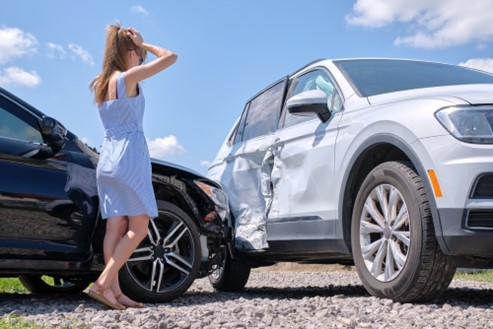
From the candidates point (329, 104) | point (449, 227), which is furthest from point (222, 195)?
point (449, 227)

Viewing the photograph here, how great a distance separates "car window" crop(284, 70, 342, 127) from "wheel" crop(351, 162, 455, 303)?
0.99 metres

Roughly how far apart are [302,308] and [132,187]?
1.33 m

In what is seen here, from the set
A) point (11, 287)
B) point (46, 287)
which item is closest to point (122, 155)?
point (46, 287)

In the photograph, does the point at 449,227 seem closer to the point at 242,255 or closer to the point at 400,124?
the point at 400,124

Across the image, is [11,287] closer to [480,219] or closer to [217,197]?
[217,197]

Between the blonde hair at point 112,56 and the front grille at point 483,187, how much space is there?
2.36 metres

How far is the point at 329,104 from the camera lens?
5500mm

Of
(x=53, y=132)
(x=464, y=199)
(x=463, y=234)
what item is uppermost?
(x=53, y=132)

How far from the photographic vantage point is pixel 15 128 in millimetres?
4895

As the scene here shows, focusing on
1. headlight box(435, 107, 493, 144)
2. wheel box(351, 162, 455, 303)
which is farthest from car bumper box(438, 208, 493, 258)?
headlight box(435, 107, 493, 144)

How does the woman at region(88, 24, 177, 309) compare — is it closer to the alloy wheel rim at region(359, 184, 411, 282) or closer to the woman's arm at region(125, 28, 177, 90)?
Answer: the woman's arm at region(125, 28, 177, 90)

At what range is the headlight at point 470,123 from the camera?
395cm

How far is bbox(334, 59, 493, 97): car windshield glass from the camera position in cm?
519

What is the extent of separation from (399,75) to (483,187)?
179 centimetres
